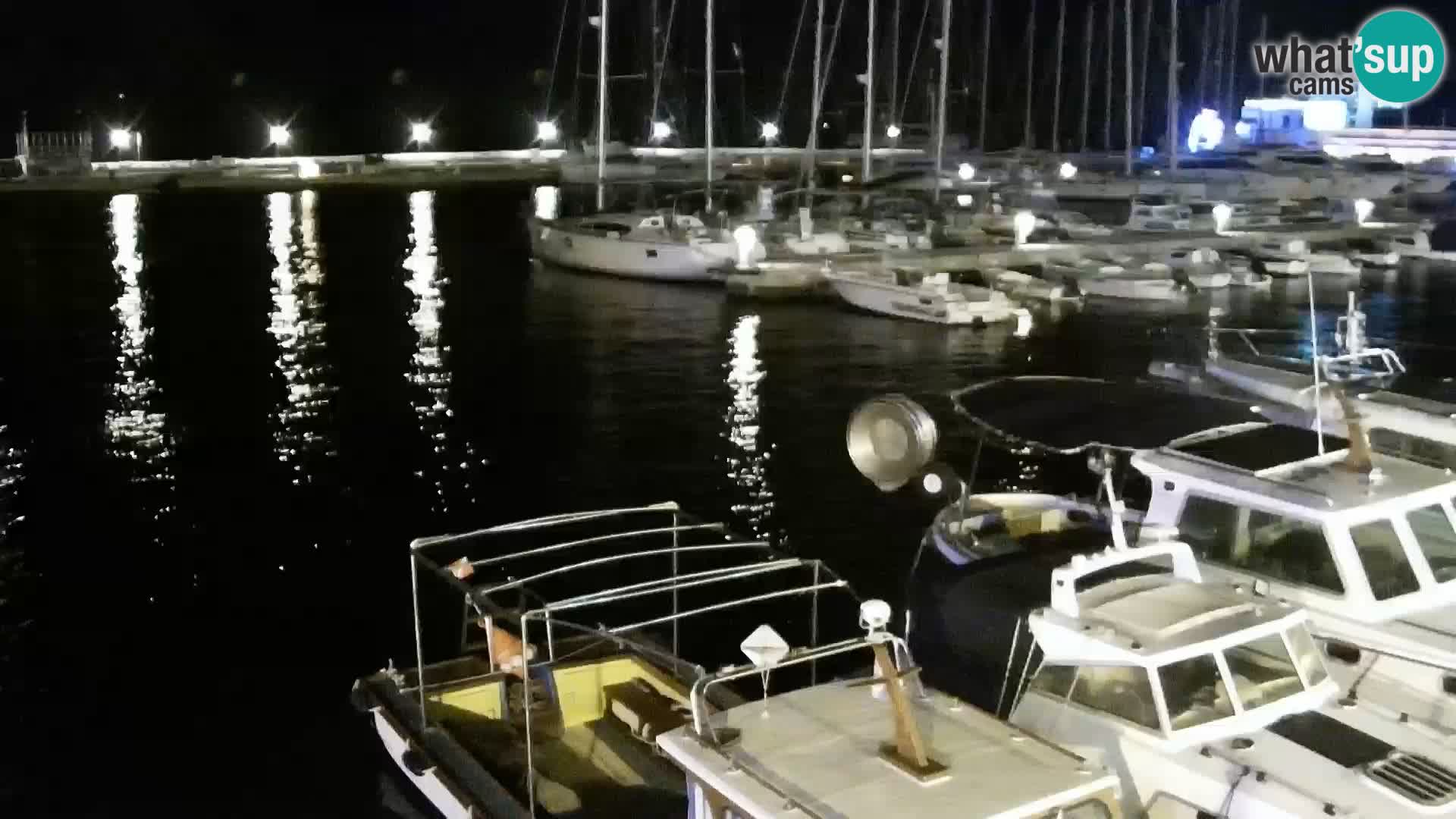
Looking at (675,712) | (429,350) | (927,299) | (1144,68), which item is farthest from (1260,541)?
(1144,68)

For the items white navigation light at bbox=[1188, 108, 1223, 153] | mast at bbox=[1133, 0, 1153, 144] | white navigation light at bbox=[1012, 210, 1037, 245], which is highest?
mast at bbox=[1133, 0, 1153, 144]

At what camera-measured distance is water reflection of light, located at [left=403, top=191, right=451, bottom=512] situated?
2462 centimetres

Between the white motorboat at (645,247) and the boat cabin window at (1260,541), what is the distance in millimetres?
30459

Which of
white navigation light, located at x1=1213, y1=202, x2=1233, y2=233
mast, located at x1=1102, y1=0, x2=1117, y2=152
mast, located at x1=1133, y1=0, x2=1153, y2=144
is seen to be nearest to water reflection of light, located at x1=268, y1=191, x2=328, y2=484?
white navigation light, located at x1=1213, y1=202, x2=1233, y2=233

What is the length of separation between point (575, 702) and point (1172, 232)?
132 ft

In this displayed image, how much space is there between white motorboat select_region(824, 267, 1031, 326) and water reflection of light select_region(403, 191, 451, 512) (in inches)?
414

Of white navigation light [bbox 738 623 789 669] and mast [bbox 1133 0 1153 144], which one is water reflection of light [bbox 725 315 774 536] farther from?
mast [bbox 1133 0 1153 144]

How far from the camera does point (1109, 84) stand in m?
66.8

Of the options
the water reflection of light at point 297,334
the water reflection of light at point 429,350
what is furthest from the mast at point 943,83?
the water reflection of light at point 297,334

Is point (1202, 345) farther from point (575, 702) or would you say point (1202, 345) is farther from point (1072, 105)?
point (1072, 105)

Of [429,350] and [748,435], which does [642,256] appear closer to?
[429,350]

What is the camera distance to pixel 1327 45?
224 ft

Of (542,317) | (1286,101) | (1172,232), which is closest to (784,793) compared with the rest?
(542,317)

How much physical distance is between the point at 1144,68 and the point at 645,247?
98.9 feet
